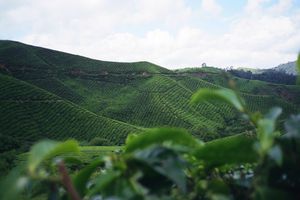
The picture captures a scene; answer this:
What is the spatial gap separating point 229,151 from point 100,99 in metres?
91.9

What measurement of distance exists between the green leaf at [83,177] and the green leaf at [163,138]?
10cm

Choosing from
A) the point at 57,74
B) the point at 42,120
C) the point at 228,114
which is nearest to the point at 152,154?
the point at 42,120

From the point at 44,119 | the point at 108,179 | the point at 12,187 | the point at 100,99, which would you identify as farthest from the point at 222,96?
the point at 100,99

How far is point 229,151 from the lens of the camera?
30.4 inches

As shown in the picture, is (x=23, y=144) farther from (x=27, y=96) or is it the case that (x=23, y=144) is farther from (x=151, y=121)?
(x=151, y=121)

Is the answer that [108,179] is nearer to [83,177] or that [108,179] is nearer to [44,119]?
[83,177]

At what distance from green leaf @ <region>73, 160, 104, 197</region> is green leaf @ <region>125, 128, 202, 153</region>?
0.10 metres

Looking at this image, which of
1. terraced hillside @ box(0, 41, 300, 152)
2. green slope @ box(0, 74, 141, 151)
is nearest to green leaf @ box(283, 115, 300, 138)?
green slope @ box(0, 74, 141, 151)

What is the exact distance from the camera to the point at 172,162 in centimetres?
69

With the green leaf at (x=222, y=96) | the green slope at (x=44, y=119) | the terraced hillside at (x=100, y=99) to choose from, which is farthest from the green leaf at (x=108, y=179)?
the terraced hillside at (x=100, y=99)

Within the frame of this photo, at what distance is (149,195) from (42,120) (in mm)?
74326

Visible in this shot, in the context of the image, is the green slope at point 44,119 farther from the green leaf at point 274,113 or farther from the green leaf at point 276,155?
the green leaf at point 276,155

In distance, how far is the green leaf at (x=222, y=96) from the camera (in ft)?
2.43

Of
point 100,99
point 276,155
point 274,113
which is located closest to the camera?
point 276,155
